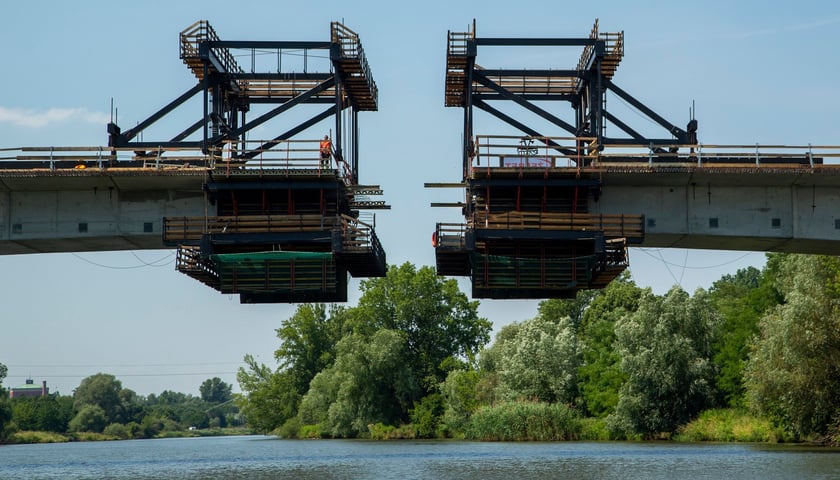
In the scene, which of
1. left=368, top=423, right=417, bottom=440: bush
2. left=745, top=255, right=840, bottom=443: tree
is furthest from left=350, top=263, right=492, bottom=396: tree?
left=745, top=255, right=840, bottom=443: tree

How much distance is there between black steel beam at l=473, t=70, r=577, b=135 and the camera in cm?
5509

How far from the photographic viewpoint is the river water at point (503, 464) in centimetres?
5153

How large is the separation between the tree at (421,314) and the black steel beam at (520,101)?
6356 cm

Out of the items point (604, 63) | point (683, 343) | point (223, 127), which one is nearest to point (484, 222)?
point (604, 63)

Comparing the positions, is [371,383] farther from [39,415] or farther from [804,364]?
[39,415]

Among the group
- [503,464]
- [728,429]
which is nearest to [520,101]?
[503,464]

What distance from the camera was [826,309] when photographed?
211 ft

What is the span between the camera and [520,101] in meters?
55.2

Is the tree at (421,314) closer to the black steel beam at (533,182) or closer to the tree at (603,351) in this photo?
the tree at (603,351)

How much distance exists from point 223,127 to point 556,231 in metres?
18.1

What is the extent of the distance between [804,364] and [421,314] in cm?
5974

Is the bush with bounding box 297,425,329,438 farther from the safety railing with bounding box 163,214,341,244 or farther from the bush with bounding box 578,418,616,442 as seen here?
the safety railing with bounding box 163,214,341,244

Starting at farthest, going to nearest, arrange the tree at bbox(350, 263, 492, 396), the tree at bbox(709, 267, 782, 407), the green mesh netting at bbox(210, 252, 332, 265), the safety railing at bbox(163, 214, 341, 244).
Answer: the tree at bbox(350, 263, 492, 396) → the tree at bbox(709, 267, 782, 407) → the safety railing at bbox(163, 214, 341, 244) → the green mesh netting at bbox(210, 252, 332, 265)

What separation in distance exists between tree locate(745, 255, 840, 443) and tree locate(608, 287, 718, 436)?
48.9 feet
